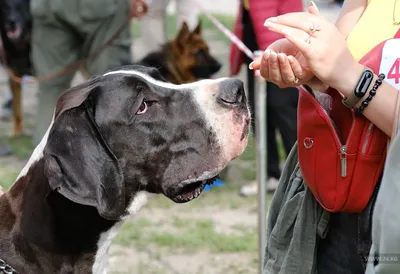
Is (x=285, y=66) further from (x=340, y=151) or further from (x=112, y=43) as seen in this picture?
(x=112, y=43)

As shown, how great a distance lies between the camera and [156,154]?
8.36 feet

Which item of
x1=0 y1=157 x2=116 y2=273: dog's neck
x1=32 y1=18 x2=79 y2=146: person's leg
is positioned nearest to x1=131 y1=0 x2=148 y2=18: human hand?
x1=32 y1=18 x2=79 y2=146: person's leg

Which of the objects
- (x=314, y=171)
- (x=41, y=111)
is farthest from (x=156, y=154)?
(x=41, y=111)

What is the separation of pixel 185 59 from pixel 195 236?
2018 mm

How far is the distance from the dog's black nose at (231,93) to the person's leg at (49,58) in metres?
4.80

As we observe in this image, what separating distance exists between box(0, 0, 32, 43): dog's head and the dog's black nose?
19.7ft

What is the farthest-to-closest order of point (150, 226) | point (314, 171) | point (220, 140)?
point (150, 226), point (220, 140), point (314, 171)

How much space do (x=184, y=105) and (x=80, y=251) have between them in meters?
0.66

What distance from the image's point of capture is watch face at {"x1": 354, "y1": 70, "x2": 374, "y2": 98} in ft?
6.47

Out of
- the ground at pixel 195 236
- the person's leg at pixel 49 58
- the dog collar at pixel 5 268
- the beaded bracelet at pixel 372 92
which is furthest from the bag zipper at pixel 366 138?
the person's leg at pixel 49 58

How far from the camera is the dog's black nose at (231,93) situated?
2.49m

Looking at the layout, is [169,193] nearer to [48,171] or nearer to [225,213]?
[48,171]

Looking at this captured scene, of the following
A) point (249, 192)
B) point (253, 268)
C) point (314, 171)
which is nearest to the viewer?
point (314, 171)

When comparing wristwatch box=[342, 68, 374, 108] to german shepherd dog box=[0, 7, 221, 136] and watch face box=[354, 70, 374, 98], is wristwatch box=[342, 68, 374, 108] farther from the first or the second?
german shepherd dog box=[0, 7, 221, 136]
